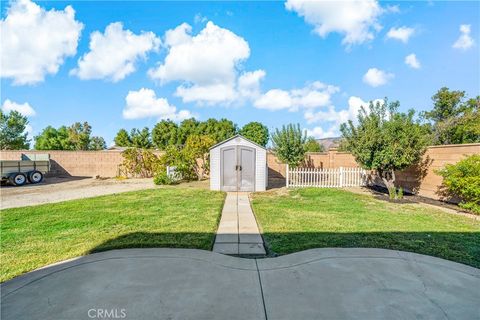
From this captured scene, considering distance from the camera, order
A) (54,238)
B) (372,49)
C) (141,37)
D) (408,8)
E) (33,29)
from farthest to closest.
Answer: (141,37), (372,49), (408,8), (33,29), (54,238)

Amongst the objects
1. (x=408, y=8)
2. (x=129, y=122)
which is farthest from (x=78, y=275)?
(x=129, y=122)

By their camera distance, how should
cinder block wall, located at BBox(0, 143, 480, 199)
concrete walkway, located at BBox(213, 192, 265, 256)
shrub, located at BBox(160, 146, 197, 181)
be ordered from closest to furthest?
concrete walkway, located at BBox(213, 192, 265, 256), shrub, located at BBox(160, 146, 197, 181), cinder block wall, located at BBox(0, 143, 480, 199)

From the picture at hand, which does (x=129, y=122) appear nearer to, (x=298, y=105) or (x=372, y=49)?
(x=298, y=105)

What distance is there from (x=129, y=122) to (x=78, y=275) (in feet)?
133

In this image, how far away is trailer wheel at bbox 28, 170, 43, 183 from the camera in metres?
13.8

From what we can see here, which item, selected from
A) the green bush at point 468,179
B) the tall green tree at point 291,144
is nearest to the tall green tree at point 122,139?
the tall green tree at point 291,144

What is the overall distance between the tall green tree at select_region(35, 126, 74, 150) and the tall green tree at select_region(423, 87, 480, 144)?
139 feet

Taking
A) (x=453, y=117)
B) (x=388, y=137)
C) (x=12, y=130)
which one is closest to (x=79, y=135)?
(x=12, y=130)

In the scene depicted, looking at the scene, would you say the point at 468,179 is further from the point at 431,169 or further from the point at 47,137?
the point at 47,137

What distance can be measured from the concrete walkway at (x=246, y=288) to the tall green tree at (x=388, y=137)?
5.52m

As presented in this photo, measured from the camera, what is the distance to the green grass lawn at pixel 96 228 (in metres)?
3.96

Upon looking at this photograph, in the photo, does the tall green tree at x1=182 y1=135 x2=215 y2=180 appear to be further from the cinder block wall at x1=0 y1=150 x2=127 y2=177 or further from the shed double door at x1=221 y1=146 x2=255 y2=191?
the cinder block wall at x1=0 y1=150 x2=127 y2=177

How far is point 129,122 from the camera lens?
39.8 meters

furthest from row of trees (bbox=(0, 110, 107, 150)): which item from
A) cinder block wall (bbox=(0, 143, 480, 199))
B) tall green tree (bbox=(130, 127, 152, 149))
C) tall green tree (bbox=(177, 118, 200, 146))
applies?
tall green tree (bbox=(177, 118, 200, 146))
